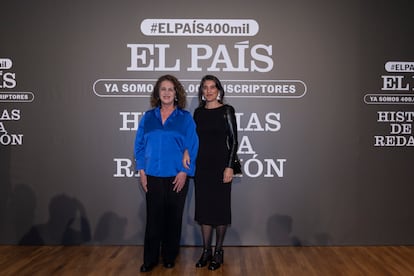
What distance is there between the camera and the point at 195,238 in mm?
3922

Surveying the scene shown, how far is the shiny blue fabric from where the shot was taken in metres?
3.21

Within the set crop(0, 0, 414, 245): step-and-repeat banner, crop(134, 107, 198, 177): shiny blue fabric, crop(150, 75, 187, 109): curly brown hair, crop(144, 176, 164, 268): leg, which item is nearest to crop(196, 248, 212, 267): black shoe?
crop(144, 176, 164, 268): leg

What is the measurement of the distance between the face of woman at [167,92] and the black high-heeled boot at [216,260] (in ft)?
4.22

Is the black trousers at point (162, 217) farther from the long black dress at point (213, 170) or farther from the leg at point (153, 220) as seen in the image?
the long black dress at point (213, 170)

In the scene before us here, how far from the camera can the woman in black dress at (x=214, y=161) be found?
3.27m

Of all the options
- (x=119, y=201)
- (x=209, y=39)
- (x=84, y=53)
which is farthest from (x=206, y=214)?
(x=84, y=53)

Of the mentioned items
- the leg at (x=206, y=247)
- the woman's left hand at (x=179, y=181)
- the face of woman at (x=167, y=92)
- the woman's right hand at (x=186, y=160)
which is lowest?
the leg at (x=206, y=247)

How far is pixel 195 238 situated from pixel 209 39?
6.24ft

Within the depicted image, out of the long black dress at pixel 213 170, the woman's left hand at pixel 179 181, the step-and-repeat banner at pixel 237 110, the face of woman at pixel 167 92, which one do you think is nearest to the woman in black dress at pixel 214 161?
the long black dress at pixel 213 170

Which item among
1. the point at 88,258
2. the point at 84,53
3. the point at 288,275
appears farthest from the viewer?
the point at 84,53

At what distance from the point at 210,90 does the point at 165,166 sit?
27.7 inches

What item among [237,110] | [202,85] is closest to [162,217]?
[202,85]

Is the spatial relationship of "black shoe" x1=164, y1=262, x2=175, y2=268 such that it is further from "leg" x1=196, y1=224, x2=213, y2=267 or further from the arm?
the arm

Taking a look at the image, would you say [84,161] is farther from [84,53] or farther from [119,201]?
[84,53]
